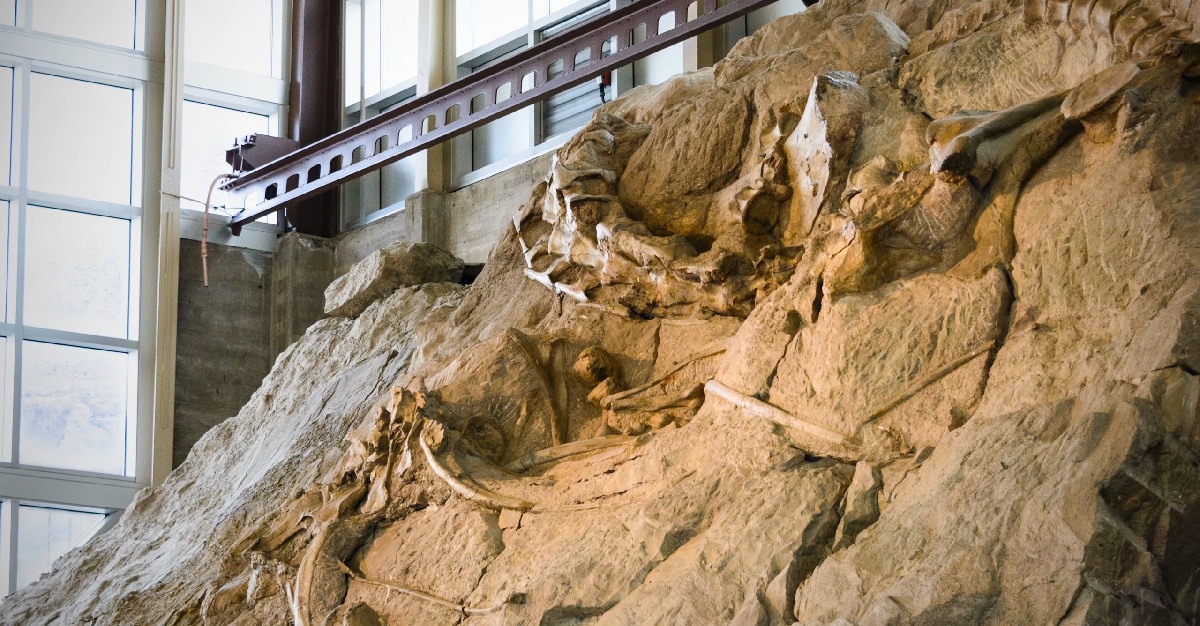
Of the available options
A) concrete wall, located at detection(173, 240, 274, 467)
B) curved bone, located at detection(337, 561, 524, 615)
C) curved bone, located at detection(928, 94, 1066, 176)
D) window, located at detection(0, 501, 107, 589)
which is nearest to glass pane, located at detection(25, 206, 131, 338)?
concrete wall, located at detection(173, 240, 274, 467)

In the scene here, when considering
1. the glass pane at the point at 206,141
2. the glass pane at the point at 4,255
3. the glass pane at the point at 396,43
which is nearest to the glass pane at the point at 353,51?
the glass pane at the point at 396,43

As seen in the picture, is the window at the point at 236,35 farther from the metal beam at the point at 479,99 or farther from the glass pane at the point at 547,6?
the glass pane at the point at 547,6

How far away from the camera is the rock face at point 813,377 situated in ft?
14.1

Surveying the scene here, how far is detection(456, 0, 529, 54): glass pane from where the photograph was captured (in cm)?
1314

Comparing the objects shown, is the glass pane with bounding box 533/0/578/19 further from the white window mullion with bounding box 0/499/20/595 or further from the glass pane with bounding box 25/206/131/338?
the white window mullion with bounding box 0/499/20/595

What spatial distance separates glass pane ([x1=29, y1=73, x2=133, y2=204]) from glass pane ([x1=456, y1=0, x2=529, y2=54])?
10.3ft

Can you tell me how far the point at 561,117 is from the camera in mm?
12359

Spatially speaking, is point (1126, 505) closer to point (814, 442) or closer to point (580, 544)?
point (814, 442)

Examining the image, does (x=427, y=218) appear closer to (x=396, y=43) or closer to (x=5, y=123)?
(x=396, y=43)

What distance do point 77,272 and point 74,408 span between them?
1211 millimetres

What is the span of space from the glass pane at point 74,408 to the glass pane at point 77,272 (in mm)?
244

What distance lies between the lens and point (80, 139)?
44.0ft

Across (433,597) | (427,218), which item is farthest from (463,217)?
(433,597)

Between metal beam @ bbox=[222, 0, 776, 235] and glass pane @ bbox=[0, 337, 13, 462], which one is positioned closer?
metal beam @ bbox=[222, 0, 776, 235]
